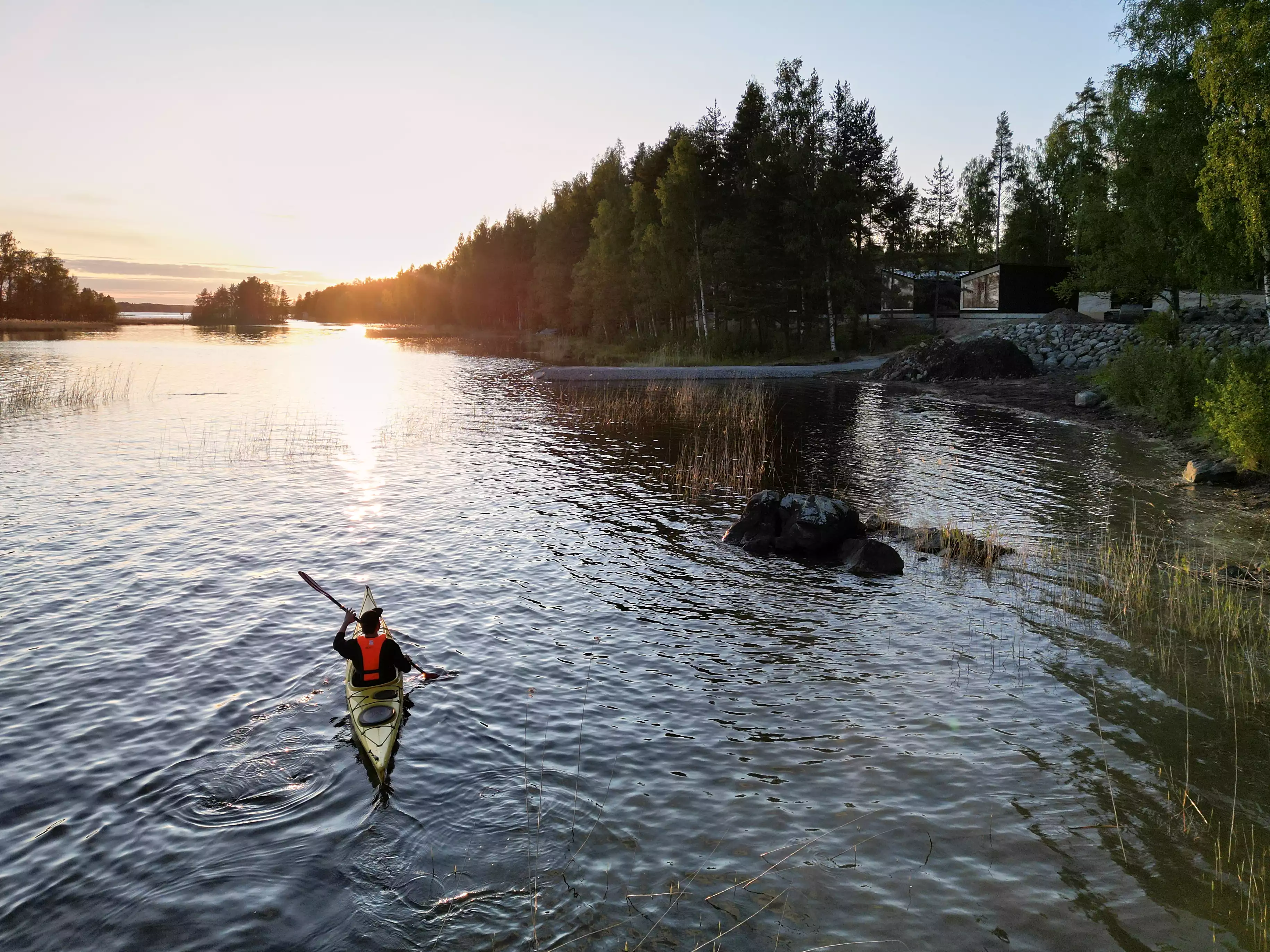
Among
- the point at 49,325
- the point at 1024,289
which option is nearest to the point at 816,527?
the point at 1024,289

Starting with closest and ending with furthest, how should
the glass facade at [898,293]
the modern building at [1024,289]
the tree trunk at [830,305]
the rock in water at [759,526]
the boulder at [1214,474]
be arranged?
the rock in water at [759,526] → the boulder at [1214,474] → the tree trunk at [830,305] → the modern building at [1024,289] → the glass facade at [898,293]

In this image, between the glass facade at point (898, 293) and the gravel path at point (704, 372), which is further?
the glass facade at point (898, 293)

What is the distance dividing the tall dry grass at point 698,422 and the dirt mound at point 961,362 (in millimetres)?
11510

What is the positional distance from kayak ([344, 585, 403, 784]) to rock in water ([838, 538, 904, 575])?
1092 cm

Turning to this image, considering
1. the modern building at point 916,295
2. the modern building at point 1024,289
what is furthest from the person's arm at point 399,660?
the modern building at point 916,295

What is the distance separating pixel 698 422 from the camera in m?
41.1

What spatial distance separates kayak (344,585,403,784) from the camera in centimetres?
1046

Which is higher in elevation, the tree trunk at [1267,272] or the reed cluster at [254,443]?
the tree trunk at [1267,272]

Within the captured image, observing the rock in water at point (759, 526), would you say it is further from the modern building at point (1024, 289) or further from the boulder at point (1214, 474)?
the modern building at point (1024, 289)

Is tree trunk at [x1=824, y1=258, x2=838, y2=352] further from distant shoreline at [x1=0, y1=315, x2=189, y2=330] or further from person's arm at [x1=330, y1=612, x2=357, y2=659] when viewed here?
distant shoreline at [x1=0, y1=315, x2=189, y2=330]

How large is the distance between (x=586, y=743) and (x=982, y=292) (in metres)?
75.1

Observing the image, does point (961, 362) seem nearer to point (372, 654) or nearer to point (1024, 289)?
point (1024, 289)

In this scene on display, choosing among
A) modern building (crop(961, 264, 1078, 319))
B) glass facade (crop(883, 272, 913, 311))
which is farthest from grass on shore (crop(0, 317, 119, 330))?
modern building (crop(961, 264, 1078, 319))

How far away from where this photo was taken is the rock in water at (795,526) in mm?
19844
